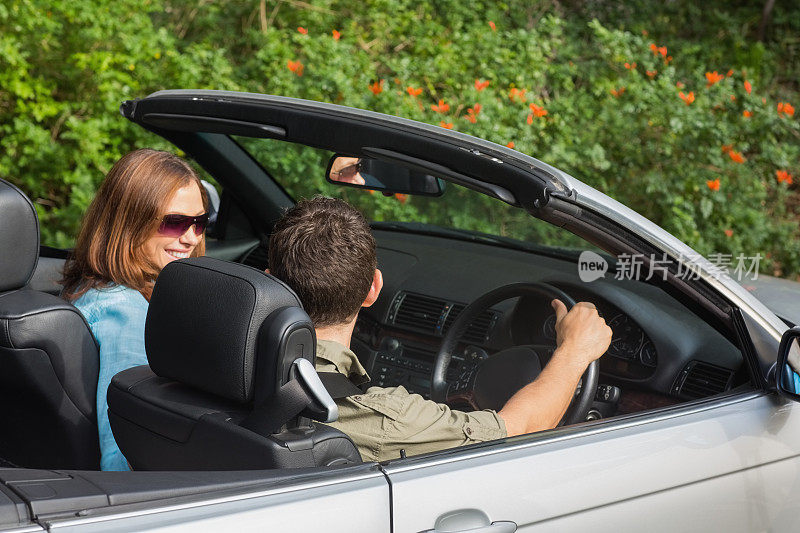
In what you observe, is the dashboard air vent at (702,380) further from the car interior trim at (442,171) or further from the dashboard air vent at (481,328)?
the car interior trim at (442,171)

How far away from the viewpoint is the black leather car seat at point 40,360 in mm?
2113

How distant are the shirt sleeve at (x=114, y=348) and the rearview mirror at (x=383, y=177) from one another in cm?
73

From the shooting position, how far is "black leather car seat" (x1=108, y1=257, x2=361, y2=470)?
1.66 m

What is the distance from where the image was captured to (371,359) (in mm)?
3281

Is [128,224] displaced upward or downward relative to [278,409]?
upward

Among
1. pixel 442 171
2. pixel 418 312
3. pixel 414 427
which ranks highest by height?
pixel 442 171

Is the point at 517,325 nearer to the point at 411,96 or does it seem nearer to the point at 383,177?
the point at 383,177

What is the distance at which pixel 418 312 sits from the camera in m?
3.31

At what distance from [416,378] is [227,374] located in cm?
149

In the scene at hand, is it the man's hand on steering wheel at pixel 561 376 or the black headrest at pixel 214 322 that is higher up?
the black headrest at pixel 214 322

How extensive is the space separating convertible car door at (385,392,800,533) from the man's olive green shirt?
114mm

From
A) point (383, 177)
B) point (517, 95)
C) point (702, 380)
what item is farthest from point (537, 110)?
point (702, 380)

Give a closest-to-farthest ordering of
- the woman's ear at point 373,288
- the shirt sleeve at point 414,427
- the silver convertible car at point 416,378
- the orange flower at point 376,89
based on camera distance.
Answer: the silver convertible car at point 416,378 → the shirt sleeve at point 414,427 → the woman's ear at point 373,288 → the orange flower at point 376,89

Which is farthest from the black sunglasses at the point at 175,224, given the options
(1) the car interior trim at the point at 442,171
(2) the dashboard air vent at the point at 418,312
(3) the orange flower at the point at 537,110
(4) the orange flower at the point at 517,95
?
(4) the orange flower at the point at 517,95
